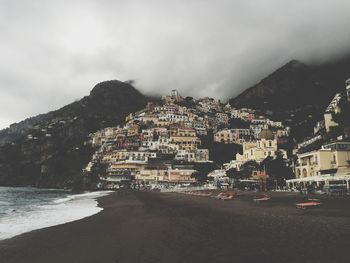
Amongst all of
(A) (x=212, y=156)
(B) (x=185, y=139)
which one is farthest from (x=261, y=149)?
(B) (x=185, y=139)

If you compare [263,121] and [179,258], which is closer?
[179,258]

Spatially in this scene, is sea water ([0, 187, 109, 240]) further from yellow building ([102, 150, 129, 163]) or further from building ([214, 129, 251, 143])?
building ([214, 129, 251, 143])

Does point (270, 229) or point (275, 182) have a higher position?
point (275, 182)

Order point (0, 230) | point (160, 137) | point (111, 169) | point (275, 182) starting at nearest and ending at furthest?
point (0, 230)
point (275, 182)
point (111, 169)
point (160, 137)

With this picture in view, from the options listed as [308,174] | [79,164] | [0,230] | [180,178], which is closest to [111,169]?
[180,178]

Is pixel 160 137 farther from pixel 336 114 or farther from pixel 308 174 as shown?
pixel 308 174

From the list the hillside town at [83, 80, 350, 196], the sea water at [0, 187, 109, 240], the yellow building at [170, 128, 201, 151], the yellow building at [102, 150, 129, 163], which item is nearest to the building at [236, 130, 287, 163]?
the hillside town at [83, 80, 350, 196]

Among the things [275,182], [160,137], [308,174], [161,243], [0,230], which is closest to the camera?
[161,243]

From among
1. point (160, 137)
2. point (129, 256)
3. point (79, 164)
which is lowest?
point (129, 256)
